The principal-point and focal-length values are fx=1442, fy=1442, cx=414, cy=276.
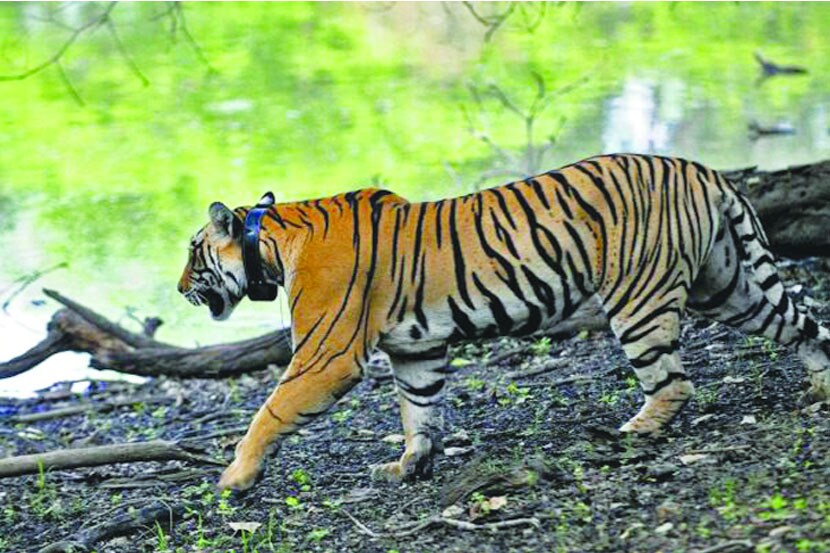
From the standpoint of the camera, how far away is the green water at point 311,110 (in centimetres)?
1373

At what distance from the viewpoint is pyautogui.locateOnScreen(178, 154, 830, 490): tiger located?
6016 millimetres

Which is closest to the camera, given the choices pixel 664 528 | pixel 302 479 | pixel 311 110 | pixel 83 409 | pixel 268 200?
pixel 664 528

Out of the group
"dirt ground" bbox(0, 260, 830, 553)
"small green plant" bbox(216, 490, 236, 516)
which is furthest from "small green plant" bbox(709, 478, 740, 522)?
"small green plant" bbox(216, 490, 236, 516)

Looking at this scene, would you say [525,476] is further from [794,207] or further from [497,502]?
[794,207]

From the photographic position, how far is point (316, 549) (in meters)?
5.45

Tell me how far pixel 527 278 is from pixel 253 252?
1.23m

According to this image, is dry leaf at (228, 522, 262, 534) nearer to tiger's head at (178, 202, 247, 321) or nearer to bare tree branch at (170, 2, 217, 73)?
tiger's head at (178, 202, 247, 321)

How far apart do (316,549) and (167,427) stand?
3300mm

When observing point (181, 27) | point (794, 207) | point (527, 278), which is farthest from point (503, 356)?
point (181, 27)

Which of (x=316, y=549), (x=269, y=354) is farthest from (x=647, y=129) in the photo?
(x=316, y=549)

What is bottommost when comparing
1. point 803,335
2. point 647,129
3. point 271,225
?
point 647,129

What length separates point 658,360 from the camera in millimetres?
6020

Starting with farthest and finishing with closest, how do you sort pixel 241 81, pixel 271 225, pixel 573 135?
1. pixel 241 81
2. pixel 573 135
3. pixel 271 225

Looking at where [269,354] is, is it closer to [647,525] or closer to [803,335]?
[803,335]
